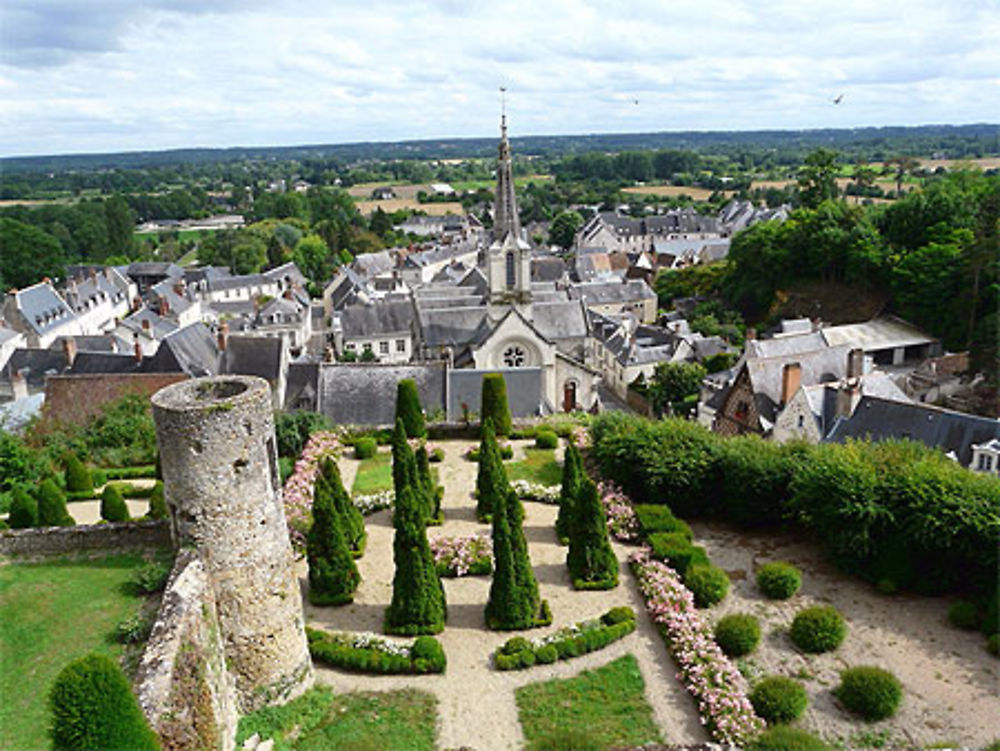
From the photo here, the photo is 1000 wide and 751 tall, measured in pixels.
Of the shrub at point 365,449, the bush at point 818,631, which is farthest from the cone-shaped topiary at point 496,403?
the bush at point 818,631

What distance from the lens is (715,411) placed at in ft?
112

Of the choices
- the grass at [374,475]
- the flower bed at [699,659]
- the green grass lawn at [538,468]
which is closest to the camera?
the flower bed at [699,659]

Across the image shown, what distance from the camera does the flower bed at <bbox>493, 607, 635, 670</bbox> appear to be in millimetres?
15320

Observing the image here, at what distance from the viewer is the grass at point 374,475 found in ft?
79.4

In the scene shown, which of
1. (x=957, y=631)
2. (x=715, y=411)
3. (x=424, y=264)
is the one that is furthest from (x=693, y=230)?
(x=957, y=631)

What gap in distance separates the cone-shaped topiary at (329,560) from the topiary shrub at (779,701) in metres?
9.07

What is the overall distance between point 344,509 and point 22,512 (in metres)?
9.26

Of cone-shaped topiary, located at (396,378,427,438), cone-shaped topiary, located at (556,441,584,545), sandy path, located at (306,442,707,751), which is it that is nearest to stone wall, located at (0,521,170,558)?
sandy path, located at (306,442,707,751)

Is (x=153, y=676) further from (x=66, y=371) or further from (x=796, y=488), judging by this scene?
(x=66, y=371)

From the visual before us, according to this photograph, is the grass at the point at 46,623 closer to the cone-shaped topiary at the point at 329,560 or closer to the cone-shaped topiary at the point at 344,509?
the cone-shaped topiary at the point at 329,560

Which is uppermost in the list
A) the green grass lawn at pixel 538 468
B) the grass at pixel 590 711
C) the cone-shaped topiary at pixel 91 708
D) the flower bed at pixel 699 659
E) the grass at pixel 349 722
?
the cone-shaped topiary at pixel 91 708

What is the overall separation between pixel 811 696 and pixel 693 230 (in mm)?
96088

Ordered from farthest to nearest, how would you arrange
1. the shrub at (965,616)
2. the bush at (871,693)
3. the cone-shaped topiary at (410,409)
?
the cone-shaped topiary at (410,409) → the shrub at (965,616) → the bush at (871,693)

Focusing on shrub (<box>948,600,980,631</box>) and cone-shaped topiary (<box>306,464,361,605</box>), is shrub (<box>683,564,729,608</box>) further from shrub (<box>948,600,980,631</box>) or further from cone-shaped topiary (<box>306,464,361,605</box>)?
cone-shaped topiary (<box>306,464,361,605</box>)
